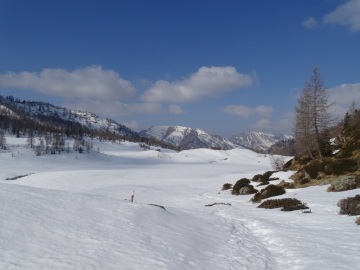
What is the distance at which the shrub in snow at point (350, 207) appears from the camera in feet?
52.8

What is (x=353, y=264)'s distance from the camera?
906cm

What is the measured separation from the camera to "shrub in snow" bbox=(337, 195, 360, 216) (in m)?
16.1

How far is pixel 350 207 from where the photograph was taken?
1656 centimetres

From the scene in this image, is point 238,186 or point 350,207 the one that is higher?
point 350,207

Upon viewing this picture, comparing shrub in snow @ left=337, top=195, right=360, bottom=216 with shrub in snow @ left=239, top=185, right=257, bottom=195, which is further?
shrub in snow @ left=239, top=185, right=257, bottom=195

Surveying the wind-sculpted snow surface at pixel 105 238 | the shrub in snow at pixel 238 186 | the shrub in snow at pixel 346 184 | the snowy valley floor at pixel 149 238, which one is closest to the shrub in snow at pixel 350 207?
the snowy valley floor at pixel 149 238

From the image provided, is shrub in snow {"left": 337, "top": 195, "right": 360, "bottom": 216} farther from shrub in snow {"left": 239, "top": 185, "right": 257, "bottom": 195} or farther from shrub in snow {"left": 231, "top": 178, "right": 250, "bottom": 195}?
shrub in snow {"left": 231, "top": 178, "right": 250, "bottom": 195}

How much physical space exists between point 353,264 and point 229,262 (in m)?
3.43

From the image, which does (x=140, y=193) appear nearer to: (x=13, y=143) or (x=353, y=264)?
(x=353, y=264)

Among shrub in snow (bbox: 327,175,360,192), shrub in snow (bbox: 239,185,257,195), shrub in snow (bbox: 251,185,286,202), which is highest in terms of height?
shrub in snow (bbox: 327,175,360,192)

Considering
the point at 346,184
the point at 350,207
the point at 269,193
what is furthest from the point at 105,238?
the point at 269,193

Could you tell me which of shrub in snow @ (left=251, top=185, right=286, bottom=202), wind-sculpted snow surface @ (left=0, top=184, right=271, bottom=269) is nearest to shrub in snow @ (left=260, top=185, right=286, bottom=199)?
shrub in snow @ (left=251, top=185, right=286, bottom=202)

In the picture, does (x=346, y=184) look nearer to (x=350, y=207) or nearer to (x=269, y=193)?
(x=269, y=193)

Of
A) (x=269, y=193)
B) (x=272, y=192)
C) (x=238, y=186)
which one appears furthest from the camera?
(x=238, y=186)
